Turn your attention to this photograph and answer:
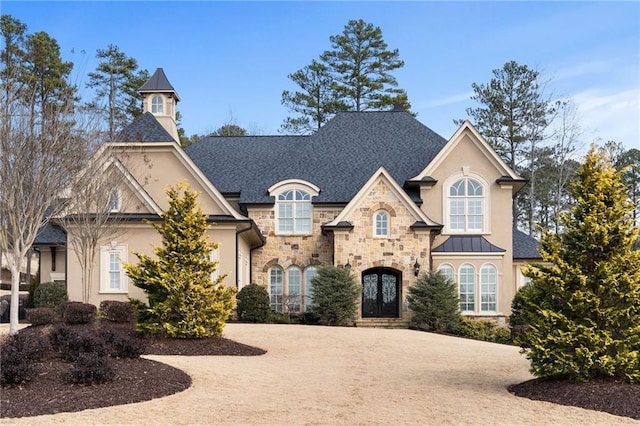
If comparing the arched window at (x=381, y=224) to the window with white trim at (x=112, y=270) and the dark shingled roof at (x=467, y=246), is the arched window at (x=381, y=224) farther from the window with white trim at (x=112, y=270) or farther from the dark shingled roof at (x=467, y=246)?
the window with white trim at (x=112, y=270)

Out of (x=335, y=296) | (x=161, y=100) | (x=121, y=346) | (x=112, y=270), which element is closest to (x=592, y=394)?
(x=121, y=346)

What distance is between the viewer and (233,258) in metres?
24.6

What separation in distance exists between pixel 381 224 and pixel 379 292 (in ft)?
9.40

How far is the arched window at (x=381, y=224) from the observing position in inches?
1024

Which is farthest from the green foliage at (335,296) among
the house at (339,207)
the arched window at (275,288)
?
the arched window at (275,288)

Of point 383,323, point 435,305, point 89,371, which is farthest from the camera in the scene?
point 383,323

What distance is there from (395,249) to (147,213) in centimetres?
905

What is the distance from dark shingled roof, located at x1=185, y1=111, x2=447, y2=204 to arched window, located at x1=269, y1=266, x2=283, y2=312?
284 cm

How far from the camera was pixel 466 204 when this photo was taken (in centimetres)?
2759

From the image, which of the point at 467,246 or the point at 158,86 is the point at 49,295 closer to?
the point at 158,86

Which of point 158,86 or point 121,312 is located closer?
point 121,312

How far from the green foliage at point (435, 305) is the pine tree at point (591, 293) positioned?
39.8 ft

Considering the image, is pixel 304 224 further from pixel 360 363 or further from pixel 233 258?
pixel 360 363

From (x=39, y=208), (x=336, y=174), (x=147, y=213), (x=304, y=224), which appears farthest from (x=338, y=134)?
(x=39, y=208)
